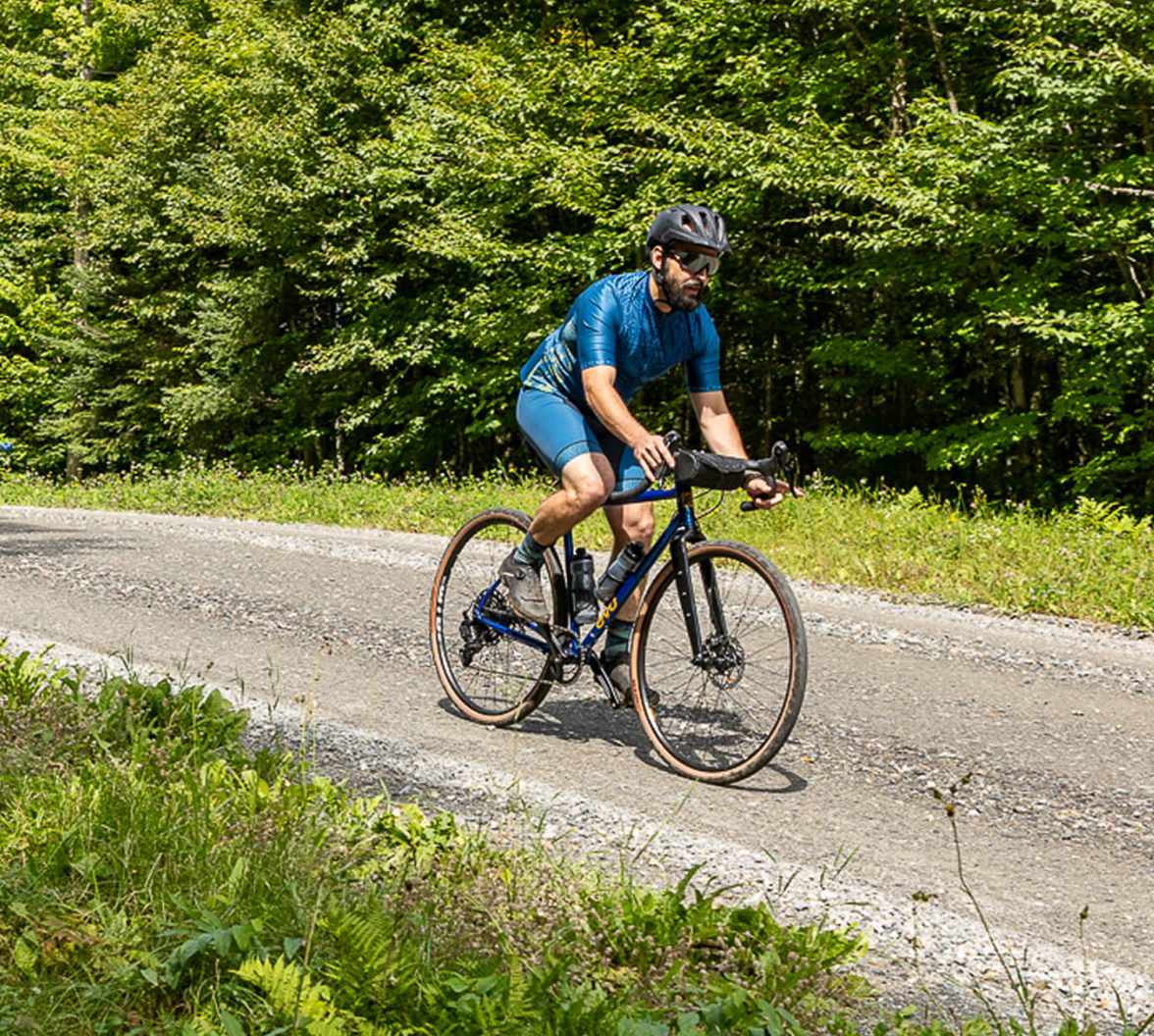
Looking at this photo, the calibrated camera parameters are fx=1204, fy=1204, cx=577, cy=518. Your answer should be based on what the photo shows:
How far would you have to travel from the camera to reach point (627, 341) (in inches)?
193

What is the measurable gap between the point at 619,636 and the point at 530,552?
1.79 feet

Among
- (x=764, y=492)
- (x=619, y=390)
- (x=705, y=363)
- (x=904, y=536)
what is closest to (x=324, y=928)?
(x=764, y=492)

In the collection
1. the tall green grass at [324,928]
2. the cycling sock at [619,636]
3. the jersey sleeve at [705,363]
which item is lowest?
the tall green grass at [324,928]

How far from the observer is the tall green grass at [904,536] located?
8.73 m

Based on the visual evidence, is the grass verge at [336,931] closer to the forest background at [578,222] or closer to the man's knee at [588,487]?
the man's knee at [588,487]

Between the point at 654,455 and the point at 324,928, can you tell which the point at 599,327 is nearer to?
the point at 654,455

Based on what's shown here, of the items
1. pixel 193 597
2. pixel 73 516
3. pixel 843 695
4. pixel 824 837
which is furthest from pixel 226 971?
pixel 73 516

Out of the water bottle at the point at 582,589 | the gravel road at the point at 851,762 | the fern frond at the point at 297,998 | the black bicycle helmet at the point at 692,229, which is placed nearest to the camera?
the fern frond at the point at 297,998

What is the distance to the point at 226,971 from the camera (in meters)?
2.64

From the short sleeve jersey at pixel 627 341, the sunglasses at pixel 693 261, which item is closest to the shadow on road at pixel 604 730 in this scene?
the short sleeve jersey at pixel 627 341

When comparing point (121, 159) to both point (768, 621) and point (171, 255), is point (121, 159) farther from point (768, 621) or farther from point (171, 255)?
point (768, 621)

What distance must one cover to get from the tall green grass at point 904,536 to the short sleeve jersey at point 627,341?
25.5 inches

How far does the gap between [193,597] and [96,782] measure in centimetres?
489

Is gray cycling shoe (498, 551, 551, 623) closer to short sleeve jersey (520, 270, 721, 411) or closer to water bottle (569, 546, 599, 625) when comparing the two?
water bottle (569, 546, 599, 625)
